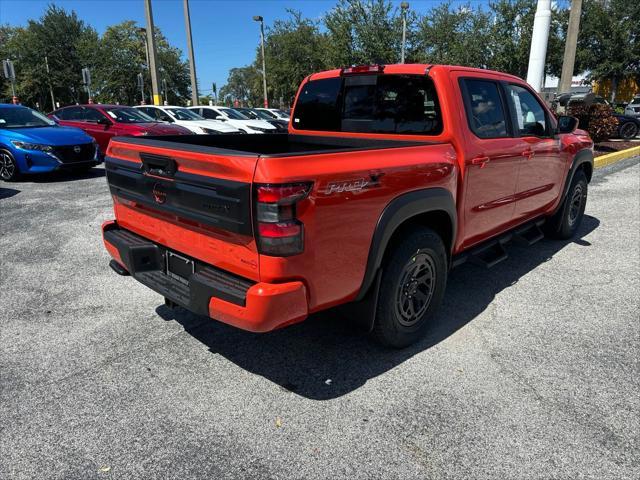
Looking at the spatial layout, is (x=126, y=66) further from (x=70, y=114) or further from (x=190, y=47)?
(x=70, y=114)

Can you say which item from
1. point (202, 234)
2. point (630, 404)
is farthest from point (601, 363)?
point (202, 234)

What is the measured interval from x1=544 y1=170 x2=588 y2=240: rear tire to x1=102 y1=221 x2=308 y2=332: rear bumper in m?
4.33

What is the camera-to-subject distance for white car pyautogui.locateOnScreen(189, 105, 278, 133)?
1541cm

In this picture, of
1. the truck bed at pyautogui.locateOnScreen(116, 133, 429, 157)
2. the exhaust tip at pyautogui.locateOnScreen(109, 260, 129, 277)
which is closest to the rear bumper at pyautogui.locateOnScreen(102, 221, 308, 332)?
the exhaust tip at pyautogui.locateOnScreen(109, 260, 129, 277)

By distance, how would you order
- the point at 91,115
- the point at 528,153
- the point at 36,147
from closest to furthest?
the point at 528,153 < the point at 36,147 < the point at 91,115

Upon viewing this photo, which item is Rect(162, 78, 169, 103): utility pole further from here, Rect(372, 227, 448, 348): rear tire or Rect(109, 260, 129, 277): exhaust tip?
Rect(372, 227, 448, 348): rear tire

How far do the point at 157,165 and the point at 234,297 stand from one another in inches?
39.1

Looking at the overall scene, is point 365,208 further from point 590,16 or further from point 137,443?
point 590,16

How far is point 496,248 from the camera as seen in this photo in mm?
4324

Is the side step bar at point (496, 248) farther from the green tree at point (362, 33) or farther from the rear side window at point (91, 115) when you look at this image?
the green tree at point (362, 33)

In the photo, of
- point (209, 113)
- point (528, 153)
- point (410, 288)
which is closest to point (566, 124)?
point (528, 153)

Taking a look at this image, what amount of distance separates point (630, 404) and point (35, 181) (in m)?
10.2

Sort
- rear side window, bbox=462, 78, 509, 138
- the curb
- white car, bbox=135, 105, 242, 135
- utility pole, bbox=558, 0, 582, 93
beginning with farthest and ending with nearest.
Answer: utility pole, bbox=558, 0, 582, 93, white car, bbox=135, 105, 242, 135, the curb, rear side window, bbox=462, 78, 509, 138

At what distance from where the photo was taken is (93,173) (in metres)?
10.4
